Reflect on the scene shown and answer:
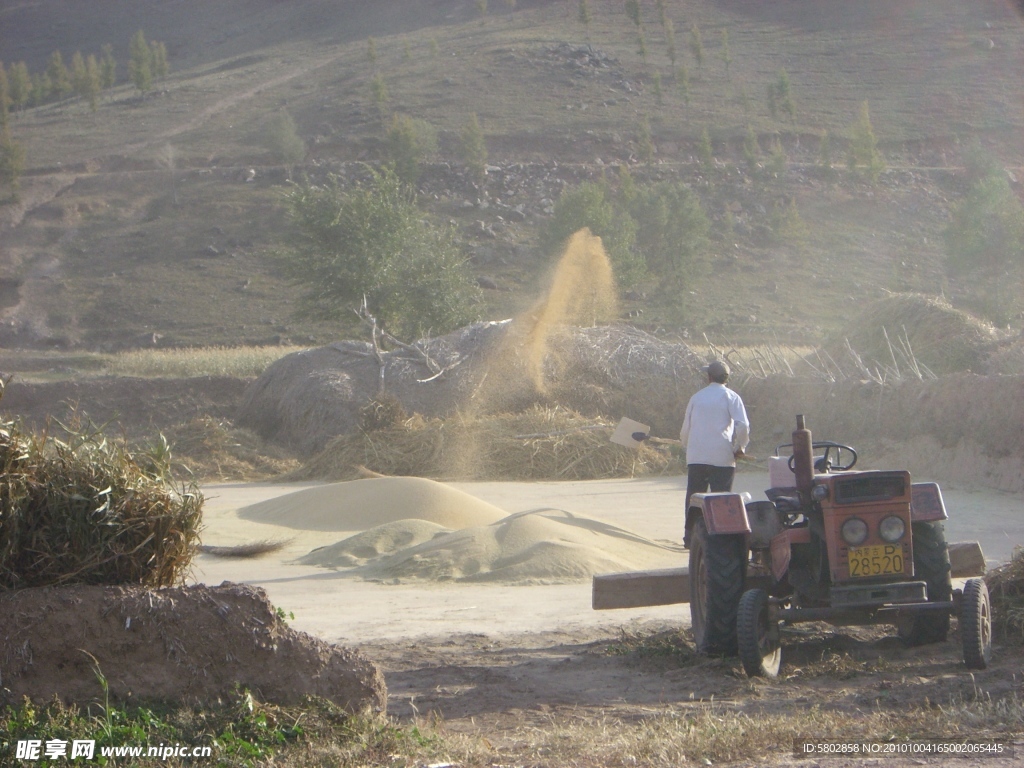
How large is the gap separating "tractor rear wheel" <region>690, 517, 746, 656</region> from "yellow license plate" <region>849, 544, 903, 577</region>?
0.74 metres

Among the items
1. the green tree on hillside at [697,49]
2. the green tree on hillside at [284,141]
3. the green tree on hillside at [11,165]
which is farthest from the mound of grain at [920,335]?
the green tree on hillside at [697,49]

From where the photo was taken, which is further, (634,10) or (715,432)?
(634,10)

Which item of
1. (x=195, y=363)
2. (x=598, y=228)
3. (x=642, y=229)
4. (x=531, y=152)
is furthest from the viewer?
(x=531, y=152)

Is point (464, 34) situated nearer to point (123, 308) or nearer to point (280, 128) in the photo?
point (280, 128)

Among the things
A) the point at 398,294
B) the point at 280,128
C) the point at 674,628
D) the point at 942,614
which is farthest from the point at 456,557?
the point at 280,128

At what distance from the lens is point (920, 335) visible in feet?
72.4

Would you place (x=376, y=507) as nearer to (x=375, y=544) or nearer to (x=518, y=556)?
(x=375, y=544)

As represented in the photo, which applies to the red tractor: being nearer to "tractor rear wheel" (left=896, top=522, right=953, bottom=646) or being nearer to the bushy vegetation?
"tractor rear wheel" (left=896, top=522, right=953, bottom=646)

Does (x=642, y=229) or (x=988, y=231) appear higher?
(x=642, y=229)

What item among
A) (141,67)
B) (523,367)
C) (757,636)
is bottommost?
(757,636)

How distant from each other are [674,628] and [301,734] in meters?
3.57

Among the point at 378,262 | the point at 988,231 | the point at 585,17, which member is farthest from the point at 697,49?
the point at 378,262

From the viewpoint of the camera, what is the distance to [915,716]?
483cm

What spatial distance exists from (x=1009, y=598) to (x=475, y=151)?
59.3 meters
